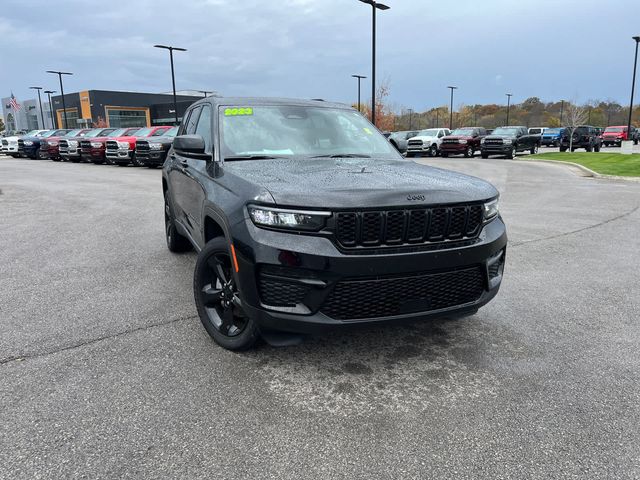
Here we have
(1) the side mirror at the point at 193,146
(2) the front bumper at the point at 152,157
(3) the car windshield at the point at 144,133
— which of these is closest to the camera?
(1) the side mirror at the point at 193,146

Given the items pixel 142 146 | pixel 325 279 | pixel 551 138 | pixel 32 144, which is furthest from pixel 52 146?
pixel 551 138

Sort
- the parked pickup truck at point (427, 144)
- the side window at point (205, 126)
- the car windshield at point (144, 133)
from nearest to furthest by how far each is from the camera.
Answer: the side window at point (205, 126), the car windshield at point (144, 133), the parked pickup truck at point (427, 144)

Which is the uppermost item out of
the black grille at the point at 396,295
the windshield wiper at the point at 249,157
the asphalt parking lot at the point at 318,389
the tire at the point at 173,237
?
the windshield wiper at the point at 249,157

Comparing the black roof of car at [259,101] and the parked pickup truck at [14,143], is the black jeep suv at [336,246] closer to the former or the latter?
the black roof of car at [259,101]

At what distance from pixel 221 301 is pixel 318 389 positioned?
98 centimetres

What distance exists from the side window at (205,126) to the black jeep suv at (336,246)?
1.10ft

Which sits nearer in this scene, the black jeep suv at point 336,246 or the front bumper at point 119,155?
the black jeep suv at point 336,246

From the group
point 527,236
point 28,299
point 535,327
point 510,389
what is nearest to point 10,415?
point 28,299

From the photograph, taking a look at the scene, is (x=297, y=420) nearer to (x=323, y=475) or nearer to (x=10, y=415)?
(x=323, y=475)

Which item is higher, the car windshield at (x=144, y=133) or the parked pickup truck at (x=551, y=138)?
the car windshield at (x=144, y=133)

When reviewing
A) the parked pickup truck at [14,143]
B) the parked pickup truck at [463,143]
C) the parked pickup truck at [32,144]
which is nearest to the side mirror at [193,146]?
the parked pickup truck at [463,143]

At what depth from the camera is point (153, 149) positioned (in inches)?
814

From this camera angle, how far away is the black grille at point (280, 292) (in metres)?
2.80

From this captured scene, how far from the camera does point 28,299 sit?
4637 millimetres
